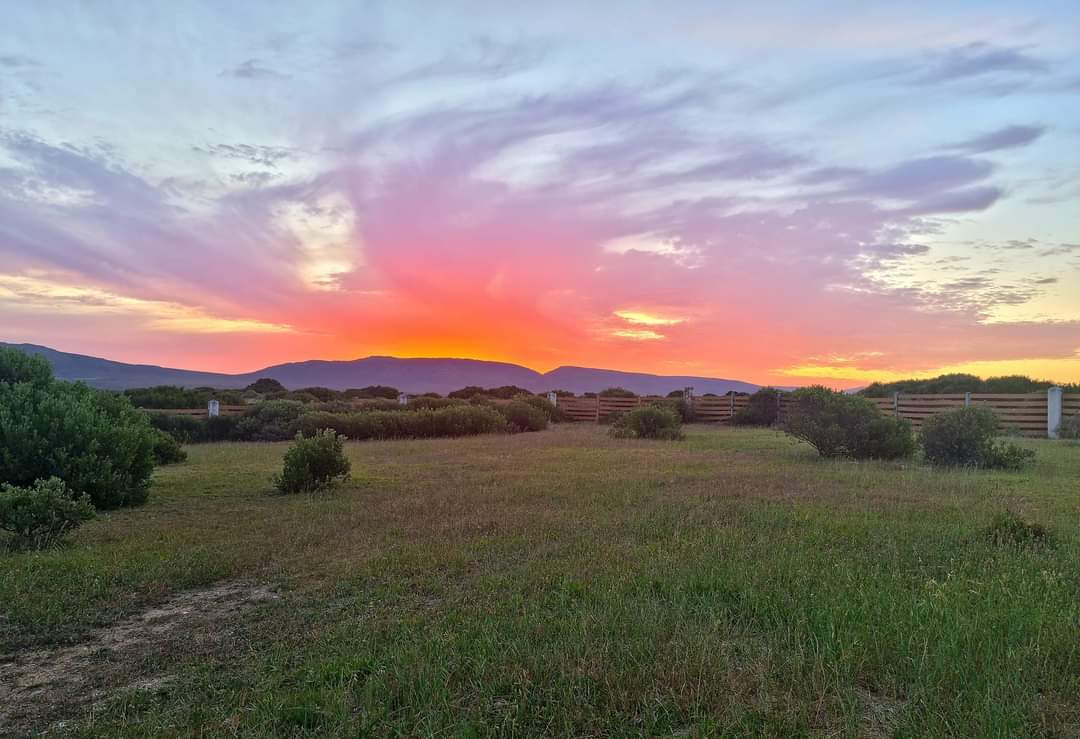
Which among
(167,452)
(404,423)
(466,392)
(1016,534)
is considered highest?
(466,392)

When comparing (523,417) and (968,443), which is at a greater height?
(968,443)

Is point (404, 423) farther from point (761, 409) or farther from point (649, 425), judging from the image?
point (761, 409)

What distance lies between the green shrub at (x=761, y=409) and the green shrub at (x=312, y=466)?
73.0ft

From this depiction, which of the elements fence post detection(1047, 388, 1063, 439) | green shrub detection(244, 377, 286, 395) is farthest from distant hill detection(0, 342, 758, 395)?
fence post detection(1047, 388, 1063, 439)

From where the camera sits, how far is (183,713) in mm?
3072

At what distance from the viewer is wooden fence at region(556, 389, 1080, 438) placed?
68.5 feet

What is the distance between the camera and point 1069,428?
61.7 ft

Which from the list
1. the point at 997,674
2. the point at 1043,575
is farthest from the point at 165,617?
the point at 1043,575

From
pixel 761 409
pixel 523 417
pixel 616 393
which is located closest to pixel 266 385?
pixel 616 393

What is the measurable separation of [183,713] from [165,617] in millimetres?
1827

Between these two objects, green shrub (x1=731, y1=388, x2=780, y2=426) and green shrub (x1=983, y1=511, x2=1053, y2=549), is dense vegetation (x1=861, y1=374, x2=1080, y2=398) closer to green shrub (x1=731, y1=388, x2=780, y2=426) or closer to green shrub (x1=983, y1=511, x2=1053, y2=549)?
green shrub (x1=731, y1=388, x2=780, y2=426)

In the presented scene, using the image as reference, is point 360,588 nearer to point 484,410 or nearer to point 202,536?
point 202,536

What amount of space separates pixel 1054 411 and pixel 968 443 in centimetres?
1156

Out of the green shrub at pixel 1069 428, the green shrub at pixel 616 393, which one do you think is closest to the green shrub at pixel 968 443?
the green shrub at pixel 1069 428
